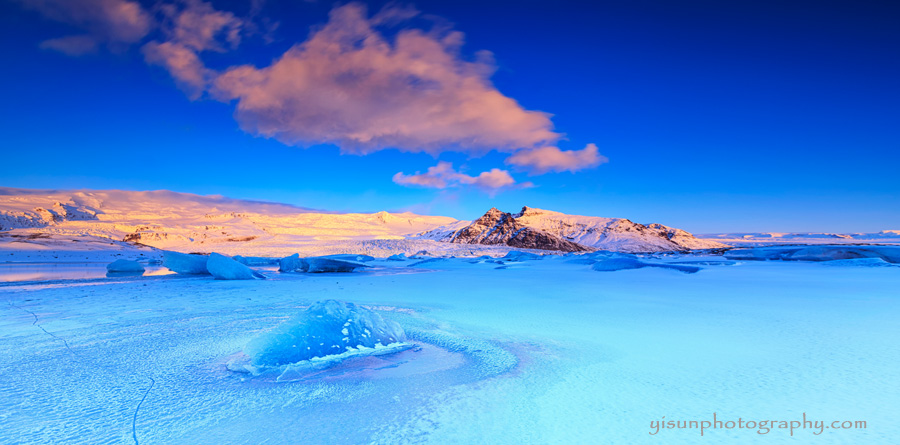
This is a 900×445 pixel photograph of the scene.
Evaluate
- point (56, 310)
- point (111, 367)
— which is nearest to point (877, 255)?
point (111, 367)

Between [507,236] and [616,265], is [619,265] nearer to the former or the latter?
[616,265]

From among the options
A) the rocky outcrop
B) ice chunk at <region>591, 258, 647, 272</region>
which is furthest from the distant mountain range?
ice chunk at <region>591, 258, 647, 272</region>

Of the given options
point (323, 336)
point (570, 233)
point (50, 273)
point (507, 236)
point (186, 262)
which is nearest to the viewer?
point (323, 336)

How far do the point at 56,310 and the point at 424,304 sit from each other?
12.6ft

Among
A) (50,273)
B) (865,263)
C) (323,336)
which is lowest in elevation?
(50,273)

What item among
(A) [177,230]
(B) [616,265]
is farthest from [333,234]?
(B) [616,265]

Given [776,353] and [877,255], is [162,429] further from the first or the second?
[877,255]

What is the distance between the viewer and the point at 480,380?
1.92m

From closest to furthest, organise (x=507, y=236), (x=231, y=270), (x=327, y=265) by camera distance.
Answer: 1. (x=231, y=270)
2. (x=327, y=265)
3. (x=507, y=236)

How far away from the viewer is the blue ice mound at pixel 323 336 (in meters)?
2.28

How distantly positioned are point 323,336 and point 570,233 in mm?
46323

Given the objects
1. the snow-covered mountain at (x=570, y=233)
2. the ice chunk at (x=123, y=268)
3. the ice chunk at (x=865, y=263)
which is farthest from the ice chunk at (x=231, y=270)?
the snow-covered mountain at (x=570, y=233)

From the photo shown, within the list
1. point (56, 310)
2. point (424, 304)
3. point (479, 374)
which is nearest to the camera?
point (479, 374)

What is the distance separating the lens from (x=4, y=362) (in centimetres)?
227
